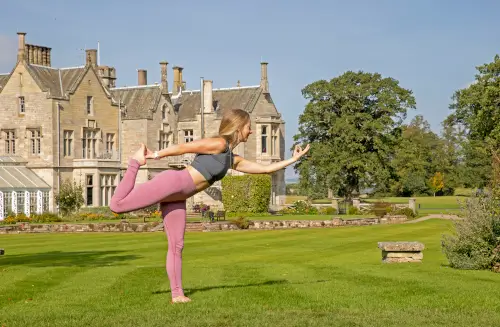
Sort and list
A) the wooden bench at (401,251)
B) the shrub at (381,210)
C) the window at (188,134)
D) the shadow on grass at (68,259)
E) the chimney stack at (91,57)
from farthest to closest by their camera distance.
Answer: the window at (188,134) → the chimney stack at (91,57) → the shrub at (381,210) → the shadow on grass at (68,259) → the wooden bench at (401,251)

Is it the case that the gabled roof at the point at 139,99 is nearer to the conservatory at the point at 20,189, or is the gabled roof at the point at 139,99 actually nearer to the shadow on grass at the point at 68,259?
the conservatory at the point at 20,189

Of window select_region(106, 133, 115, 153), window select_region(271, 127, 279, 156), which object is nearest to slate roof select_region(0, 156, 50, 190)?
window select_region(106, 133, 115, 153)

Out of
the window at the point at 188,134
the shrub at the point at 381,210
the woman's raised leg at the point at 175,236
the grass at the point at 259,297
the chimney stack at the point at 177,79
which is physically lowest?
the grass at the point at 259,297

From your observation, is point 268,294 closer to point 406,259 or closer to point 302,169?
point 406,259

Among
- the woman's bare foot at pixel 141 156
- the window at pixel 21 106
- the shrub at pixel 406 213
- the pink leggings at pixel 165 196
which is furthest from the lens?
the window at pixel 21 106

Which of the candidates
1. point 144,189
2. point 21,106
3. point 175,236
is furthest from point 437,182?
point 144,189

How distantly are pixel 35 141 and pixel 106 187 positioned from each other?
5.98 meters

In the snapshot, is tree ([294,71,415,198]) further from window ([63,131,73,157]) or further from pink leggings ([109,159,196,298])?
pink leggings ([109,159,196,298])

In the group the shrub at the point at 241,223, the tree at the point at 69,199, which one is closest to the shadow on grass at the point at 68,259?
the shrub at the point at 241,223

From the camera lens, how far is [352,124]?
2630 inches

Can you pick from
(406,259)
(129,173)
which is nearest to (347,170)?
(406,259)

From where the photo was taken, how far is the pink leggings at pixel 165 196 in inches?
416

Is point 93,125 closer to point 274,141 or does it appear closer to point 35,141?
point 35,141

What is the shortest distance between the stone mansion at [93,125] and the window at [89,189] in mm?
73
